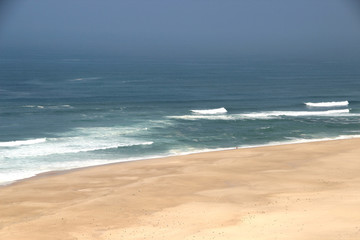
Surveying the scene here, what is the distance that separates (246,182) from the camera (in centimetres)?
3098

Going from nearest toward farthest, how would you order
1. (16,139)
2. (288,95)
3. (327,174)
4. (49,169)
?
(327,174) → (49,169) → (16,139) → (288,95)

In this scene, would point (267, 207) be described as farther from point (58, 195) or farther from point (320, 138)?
point (320, 138)

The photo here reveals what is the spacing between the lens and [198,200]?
27.5 m

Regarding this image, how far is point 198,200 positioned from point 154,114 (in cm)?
2919

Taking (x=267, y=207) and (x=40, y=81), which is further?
(x=40, y=81)

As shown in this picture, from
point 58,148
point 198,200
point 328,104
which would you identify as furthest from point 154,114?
point 198,200

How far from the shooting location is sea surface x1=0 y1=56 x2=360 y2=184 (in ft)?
135

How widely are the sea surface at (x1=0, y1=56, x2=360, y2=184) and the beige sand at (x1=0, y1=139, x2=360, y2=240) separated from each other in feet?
14.4

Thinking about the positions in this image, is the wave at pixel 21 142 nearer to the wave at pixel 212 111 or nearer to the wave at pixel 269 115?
the wave at pixel 269 115

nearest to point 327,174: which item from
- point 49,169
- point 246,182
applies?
point 246,182

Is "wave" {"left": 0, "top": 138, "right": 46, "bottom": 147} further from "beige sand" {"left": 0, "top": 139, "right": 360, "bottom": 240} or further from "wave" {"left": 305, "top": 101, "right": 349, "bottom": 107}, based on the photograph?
"wave" {"left": 305, "top": 101, "right": 349, "bottom": 107}

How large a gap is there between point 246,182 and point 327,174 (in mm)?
4934

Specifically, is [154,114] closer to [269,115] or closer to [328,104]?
[269,115]

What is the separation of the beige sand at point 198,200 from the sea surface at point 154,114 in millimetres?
4388
